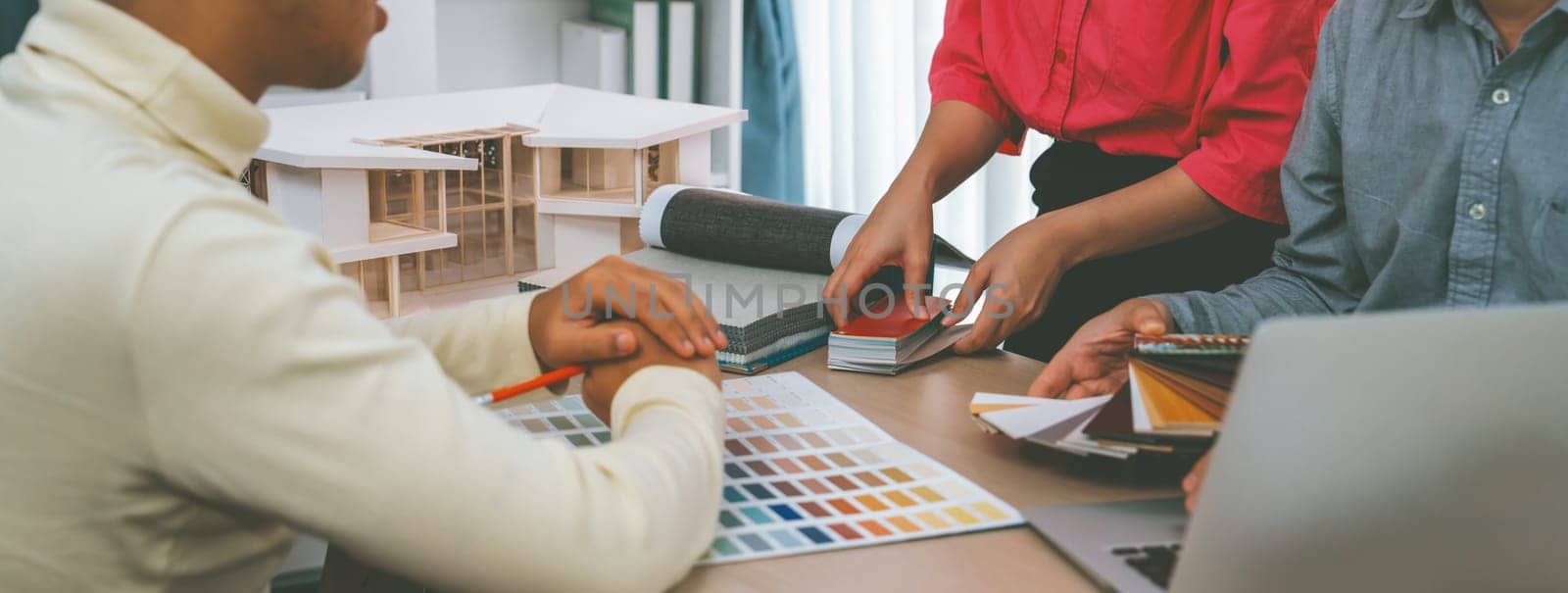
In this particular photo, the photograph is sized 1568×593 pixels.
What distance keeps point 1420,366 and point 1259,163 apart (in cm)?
72

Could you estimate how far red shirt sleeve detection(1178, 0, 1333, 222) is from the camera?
1261 millimetres

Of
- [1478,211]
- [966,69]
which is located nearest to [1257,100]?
[1478,211]

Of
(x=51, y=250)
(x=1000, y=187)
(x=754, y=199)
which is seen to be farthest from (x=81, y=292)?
(x=1000, y=187)

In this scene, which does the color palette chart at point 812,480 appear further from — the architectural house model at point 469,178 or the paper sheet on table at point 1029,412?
the architectural house model at point 469,178

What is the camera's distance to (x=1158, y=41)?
1.37m

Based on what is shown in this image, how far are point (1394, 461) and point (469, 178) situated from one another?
1298mm

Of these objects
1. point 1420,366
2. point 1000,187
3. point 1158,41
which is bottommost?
point 1000,187

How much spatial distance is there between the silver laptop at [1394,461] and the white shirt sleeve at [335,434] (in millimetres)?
322

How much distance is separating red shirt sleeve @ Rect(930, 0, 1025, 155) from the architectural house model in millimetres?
378

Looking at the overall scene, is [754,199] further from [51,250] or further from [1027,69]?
[51,250]

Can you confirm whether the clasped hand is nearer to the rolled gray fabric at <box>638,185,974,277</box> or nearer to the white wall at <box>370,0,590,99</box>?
the rolled gray fabric at <box>638,185,974,277</box>

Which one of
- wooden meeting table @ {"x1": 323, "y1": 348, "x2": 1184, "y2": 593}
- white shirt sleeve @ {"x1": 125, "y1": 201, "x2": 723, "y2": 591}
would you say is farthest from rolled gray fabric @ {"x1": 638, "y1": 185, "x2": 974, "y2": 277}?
white shirt sleeve @ {"x1": 125, "y1": 201, "x2": 723, "y2": 591}

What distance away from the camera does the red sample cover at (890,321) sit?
126cm

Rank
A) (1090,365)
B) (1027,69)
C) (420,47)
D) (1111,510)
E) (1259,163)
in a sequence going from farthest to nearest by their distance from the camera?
(420,47), (1027,69), (1259,163), (1090,365), (1111,510)
